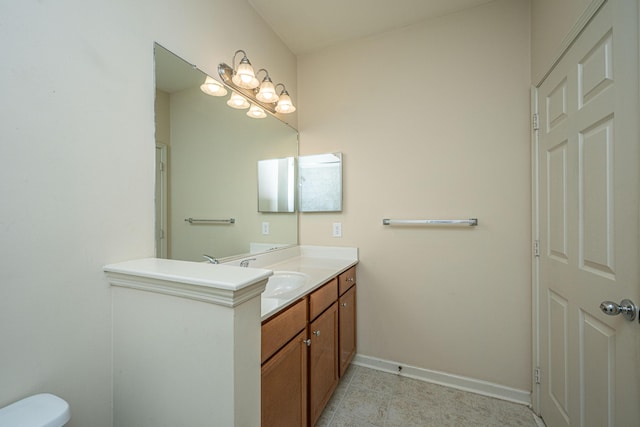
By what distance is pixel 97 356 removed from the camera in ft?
2.97

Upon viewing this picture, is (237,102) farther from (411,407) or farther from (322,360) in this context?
(411,407)

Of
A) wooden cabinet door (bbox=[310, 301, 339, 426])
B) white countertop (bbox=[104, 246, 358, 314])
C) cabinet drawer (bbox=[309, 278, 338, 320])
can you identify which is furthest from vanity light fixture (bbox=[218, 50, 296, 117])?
wooden cabinet door (bbox=[310, 301, 339, 426])

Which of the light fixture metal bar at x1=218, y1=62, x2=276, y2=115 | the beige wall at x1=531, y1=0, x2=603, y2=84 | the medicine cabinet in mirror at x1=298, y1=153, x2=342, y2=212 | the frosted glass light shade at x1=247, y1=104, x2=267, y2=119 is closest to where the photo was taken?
the beige wall at x1=531, y1=0, x2=603, y2=84

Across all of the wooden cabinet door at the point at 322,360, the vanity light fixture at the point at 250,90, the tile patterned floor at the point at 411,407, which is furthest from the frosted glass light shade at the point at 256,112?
the tile patterned floor at the point at 411,407

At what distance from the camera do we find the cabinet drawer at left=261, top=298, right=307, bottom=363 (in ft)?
3.17

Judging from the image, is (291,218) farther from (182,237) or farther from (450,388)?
(450,388)

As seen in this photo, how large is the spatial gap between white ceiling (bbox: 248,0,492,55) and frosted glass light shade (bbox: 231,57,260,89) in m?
0.55

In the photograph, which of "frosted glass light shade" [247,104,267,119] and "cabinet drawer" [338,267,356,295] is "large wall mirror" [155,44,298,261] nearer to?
"frosted glass light shade" [247,104,267,119]

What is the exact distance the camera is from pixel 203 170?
1.36 metres

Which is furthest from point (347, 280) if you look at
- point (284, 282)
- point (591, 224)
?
point (591, 224)

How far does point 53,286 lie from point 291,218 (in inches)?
58.4

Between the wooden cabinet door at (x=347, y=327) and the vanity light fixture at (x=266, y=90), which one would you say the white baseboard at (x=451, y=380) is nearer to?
the wooden cabinet door at (x=347, y=327)

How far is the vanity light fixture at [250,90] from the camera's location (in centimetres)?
149

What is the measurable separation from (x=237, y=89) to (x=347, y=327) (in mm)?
1754
